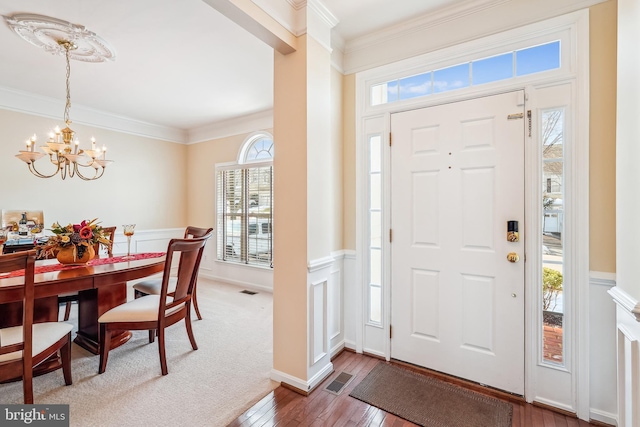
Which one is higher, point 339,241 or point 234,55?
point 234,55

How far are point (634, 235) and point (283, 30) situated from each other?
2.22 metres

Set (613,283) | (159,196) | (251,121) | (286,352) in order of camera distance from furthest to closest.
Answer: (159,196) → (251,121) → (286,352) → (613,283)

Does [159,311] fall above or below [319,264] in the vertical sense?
below

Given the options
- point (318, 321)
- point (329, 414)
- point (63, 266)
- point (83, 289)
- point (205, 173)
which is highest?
point (205, 173)

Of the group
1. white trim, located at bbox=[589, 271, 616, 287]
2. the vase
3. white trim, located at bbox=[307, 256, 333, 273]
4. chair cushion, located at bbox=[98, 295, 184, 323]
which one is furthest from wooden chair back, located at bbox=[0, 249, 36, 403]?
white trim, located at bbox=[589, 271, 616, 287]

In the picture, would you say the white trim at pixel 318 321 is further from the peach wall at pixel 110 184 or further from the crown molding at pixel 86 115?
the crown molding at pixel 86 115

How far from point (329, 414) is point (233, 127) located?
14.2 ft

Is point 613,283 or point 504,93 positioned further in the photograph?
point 504,93

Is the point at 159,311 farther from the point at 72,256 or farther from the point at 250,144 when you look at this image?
the point at 250,144

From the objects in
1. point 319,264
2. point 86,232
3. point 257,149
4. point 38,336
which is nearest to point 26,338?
point 38,336

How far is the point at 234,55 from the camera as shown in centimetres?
275

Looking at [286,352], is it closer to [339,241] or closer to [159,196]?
[339,241]

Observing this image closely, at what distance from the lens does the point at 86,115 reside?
13.8 feet

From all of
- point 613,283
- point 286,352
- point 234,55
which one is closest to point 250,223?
point 234,55
